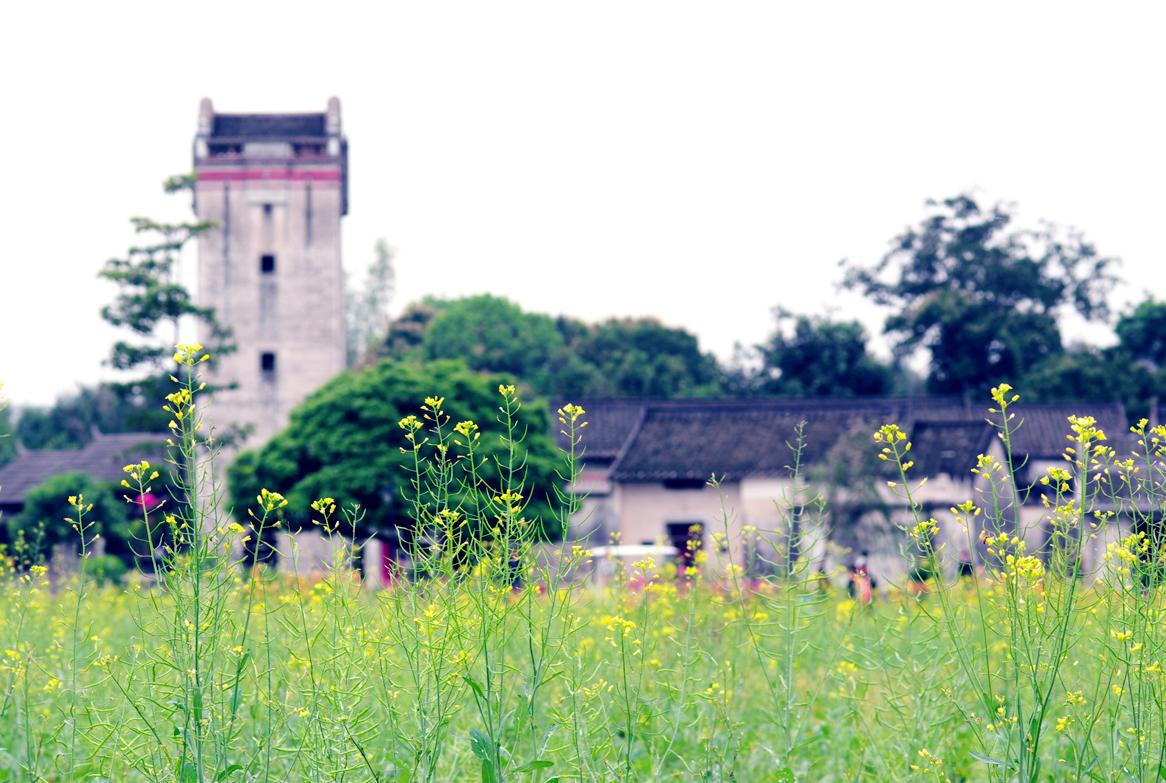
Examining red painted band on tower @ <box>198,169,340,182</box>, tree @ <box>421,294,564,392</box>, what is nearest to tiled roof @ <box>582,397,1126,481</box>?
red painted band on tower @ <box>198,169,340,182</box>

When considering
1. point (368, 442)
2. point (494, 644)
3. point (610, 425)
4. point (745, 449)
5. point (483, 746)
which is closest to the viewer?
point (483, 746)

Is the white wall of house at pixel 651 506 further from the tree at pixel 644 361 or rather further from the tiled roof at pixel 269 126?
the tiled roof at pixel 269 126

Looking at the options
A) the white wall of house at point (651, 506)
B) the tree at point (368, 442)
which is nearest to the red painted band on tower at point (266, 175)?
the white wall of house at point (651, 506)

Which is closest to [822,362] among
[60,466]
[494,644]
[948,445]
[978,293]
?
→ [978,293]

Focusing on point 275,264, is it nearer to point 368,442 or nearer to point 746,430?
point 746,430

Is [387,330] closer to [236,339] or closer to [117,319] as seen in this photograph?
[236,339]

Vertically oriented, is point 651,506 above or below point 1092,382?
below

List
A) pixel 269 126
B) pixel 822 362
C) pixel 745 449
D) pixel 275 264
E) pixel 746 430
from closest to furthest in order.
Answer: pixel 745 449 < pixel 746 430 < pixel 275 264 < pixel 269 126 < pixel 822 362

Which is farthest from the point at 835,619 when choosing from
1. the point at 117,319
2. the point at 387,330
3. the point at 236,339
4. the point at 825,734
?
the point at 387,330

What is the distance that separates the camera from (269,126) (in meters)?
33.8

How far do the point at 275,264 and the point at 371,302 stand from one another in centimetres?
2386

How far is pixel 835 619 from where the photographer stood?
6922 mm

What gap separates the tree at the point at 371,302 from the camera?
55969 mm

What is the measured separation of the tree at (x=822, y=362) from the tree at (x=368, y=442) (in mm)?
19249
